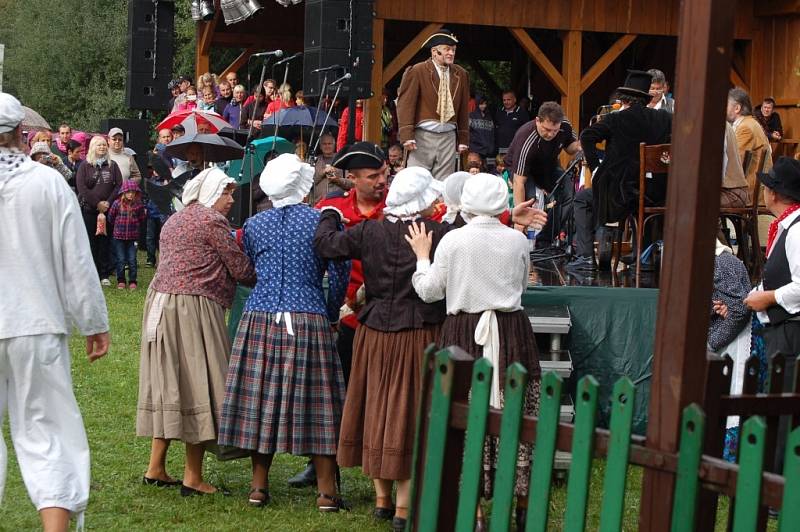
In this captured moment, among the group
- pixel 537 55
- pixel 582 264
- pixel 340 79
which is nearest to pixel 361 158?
pixel 582 264

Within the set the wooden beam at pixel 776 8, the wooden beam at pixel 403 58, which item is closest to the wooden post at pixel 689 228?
the wooden beam at pixel 403 58

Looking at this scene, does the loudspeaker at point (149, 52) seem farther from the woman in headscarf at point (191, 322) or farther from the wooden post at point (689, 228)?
the wooden post at point (689, 228)

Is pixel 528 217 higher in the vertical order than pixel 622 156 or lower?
lower

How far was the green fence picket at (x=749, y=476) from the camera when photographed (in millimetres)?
2584

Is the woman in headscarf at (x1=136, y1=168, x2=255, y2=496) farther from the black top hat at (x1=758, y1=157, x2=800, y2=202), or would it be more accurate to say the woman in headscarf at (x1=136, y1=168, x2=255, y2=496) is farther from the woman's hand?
the black top hat at (x1=758, y1=157, x2=800, y2=202)

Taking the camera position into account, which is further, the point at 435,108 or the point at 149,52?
the point at 149,52

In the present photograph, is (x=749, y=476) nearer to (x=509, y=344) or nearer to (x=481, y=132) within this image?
(x=509, y=344)

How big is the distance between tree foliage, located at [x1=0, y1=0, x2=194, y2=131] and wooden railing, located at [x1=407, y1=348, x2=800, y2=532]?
114ft

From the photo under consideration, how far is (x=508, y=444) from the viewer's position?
3074mm

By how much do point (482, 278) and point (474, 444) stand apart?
2725mm

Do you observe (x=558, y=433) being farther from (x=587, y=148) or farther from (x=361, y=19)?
(x=361, y=19)

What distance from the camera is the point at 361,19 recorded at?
11.5 m

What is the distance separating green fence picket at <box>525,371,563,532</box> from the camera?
2951mm

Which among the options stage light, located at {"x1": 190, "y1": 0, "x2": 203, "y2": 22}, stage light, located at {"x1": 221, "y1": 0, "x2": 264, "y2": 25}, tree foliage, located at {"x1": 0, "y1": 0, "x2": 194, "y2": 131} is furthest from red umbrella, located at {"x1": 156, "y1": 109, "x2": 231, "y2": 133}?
tree foliage, located at {"x1": 0, "y1": 0, "x2": 194, "y2": 131}
